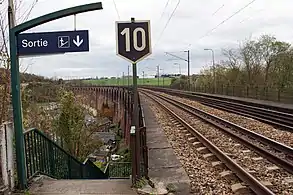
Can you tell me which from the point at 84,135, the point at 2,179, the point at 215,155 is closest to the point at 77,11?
the point at 2,179

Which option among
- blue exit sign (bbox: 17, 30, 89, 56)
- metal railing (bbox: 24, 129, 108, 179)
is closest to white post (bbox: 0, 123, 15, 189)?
metal railing (bbox: 24, 129, 108, 179)

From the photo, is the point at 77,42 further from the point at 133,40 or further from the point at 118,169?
the point at 118,169

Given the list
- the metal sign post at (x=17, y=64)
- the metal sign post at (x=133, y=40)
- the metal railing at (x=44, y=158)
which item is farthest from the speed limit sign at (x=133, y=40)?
the metal railing at (x=44, y=158)

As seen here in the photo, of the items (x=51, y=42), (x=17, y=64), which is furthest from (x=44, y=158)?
(x=51, y=42)

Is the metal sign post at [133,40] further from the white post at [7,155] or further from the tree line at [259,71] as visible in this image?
the tree line at [259,71]

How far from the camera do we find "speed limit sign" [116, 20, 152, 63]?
5.72m

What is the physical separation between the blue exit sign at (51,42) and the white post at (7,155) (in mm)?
1212

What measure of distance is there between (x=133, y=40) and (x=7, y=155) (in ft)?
8.34

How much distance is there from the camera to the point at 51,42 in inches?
229

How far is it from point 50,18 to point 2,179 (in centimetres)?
252

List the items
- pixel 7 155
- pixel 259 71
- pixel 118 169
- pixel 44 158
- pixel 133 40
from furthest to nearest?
1. pixel 259 71
2. pixel 118 169
3. pixel 44 158
4. pixel 133 40
5. pixel 7 155

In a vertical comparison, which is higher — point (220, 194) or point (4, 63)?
point (4, 63)

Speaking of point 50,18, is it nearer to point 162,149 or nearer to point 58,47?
point 58,47

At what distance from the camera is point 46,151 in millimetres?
8266
